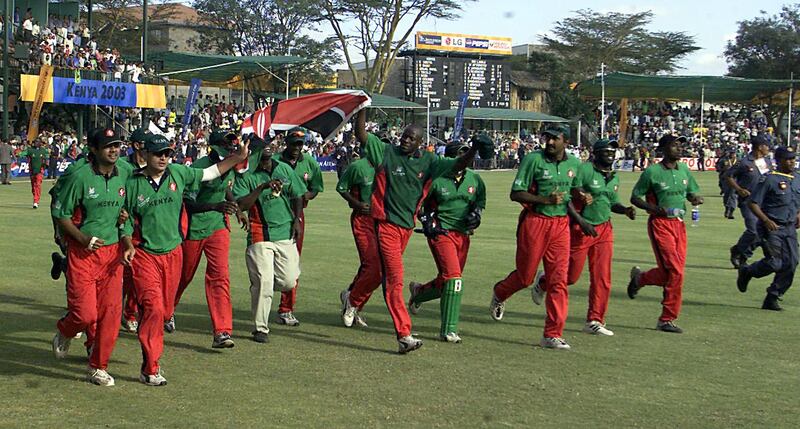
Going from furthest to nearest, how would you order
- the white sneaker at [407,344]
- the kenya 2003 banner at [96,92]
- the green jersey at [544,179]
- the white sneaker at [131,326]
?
the kenya 2003 banner at [96,92] → the white sneaker at [131,326] → the green jersey at [544,179] → the white sneaker at [407,344]

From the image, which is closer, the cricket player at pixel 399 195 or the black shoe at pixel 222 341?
the black shoe at pixel 222 341

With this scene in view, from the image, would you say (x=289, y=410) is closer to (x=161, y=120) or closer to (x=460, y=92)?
(x=161, y=120)

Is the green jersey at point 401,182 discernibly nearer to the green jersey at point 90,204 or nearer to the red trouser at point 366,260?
the red trouser at point 366,260

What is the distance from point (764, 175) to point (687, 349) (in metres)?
3.99

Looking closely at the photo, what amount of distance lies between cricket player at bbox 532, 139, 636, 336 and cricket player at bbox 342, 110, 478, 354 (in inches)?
58.7

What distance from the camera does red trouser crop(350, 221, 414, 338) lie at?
9234 millimetres

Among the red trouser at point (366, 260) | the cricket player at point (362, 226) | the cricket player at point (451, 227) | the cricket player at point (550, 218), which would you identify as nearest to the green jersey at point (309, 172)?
the cricket player at point (362, 226)

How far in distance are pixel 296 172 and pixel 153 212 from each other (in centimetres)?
292

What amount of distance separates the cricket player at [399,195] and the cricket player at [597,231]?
1.49 m

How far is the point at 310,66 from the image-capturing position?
72.7m

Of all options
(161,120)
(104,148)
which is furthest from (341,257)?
(161,120)

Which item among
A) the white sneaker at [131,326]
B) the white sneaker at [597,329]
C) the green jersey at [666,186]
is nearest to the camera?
the white sneaker at [131,326]

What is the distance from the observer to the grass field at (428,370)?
7.09m

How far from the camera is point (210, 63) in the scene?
51.9 m
